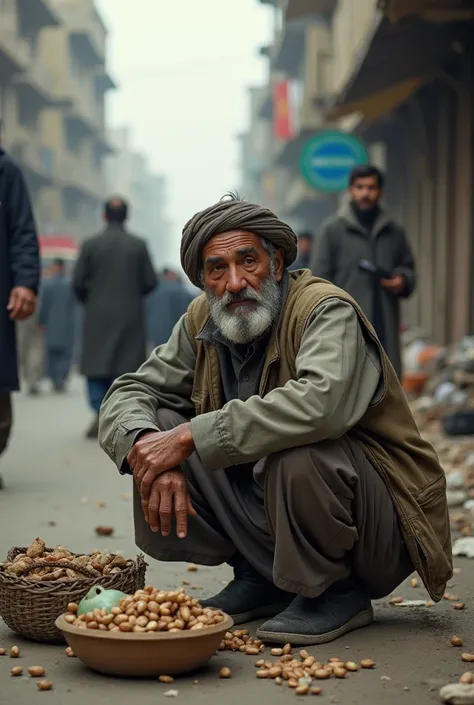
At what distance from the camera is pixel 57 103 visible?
53.0 meters

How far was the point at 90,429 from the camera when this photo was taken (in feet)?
38.3

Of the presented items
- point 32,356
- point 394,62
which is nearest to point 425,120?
point 394,62

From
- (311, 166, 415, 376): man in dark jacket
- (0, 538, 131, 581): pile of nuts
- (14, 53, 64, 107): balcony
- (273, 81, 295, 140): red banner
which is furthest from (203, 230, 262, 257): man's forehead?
(14, 53, 64, 107): balcony

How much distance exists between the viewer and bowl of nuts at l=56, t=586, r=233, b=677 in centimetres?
369

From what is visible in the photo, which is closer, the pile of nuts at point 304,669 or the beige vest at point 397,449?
the pile of nuts at point 304,669

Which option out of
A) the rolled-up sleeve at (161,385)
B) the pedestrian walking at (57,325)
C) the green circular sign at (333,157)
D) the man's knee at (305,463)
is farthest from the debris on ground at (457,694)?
the pedestrian walking at (57,325)

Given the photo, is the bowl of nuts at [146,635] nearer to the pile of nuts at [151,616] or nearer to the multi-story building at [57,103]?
the pile of nuts at [151,616]

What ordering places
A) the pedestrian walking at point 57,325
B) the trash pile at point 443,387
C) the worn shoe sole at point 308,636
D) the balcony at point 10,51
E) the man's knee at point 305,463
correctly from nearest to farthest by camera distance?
the man's knee at point 305,463 < the worn shoe sole at point 308,636 < the trash pile at point 443,387 < the pedestrian walking at point 57,325 < the balcony at point 10,51

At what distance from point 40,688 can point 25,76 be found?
41025 mm

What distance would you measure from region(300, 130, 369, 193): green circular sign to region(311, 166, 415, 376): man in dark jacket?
420 cm

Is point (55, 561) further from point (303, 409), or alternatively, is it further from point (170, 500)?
point (303, 409)

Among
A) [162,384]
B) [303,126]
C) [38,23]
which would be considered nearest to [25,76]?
[38,23]

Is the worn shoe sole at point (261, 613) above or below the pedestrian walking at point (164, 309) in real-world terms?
below

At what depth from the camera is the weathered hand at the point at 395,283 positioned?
898cm
